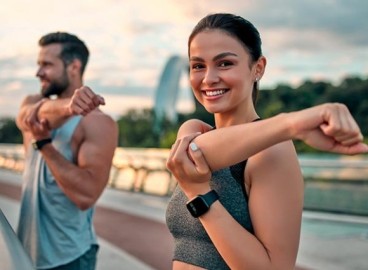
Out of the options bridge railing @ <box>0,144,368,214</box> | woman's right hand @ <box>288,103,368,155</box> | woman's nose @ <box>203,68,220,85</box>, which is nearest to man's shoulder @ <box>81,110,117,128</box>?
woman's nose @ <box>203,68,220,85</box>

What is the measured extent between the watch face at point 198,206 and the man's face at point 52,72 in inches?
64.0

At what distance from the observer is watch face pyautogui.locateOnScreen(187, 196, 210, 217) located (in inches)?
63.0

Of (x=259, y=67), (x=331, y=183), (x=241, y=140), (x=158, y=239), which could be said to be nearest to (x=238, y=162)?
(x=241, y=140)

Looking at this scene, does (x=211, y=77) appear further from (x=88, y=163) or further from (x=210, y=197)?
(x=88, y=163)

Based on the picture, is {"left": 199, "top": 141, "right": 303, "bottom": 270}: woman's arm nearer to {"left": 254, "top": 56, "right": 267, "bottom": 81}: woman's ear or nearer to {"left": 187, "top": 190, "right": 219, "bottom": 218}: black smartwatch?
{"left": 187, "top": 190, "right": 219, "bottom": 218}: black smartwatch

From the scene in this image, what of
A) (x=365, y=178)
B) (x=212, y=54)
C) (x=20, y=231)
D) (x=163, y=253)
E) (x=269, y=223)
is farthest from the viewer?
(x=365, y=178)

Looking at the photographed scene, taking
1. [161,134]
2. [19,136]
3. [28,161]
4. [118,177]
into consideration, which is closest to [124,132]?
[161,134]

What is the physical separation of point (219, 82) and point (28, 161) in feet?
4.84

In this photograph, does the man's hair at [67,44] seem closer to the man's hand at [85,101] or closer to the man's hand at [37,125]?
the man's hand at [37,125]

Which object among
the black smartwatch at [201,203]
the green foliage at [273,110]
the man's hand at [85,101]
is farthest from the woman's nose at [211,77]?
the green foliage at [273,110]

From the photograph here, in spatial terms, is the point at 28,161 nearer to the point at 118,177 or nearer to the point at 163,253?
the point at 163,253

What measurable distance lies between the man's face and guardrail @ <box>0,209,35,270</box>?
1456mm

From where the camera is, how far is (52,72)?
3.10 metres

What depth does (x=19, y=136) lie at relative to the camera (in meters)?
47.3
